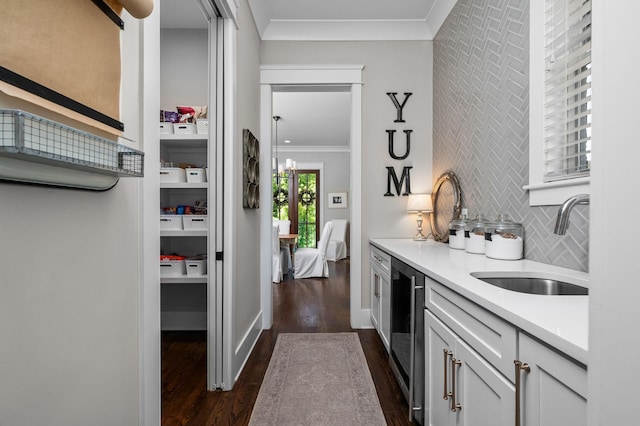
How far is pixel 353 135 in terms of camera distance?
10.7 ft

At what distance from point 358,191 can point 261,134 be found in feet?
3.50

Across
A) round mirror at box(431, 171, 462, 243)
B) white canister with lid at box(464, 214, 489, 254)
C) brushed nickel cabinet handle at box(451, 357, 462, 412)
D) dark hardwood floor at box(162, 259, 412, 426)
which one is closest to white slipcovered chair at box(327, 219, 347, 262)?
dark hardwood floor at box(162, 259, 412, 426)

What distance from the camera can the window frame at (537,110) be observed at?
1611 mm

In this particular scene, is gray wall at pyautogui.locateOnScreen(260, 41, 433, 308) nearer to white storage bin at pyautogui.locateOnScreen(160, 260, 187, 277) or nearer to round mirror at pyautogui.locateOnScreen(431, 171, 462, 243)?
round mirror at pyautogui.locateOnScreen(431, 171, 462, 243)

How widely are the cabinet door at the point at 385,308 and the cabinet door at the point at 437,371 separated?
2.59 ft

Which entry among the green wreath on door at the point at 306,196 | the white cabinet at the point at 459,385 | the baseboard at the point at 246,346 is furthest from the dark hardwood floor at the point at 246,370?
the green wreath on door at the point at 306,196

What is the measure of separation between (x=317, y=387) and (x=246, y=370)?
55cm

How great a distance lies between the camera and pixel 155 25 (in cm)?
107

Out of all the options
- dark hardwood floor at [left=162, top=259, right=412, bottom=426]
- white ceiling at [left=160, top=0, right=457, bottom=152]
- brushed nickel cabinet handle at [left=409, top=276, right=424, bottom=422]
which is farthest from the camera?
white ceiling at [left=160, top=0, right=457, bottom=152]

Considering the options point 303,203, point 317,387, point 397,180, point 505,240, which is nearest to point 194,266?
point 317,387

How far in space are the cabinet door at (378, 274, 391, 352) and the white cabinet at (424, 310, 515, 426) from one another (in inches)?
31.6

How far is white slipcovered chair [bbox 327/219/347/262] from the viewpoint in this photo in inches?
299

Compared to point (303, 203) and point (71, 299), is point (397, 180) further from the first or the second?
point (303, 203)

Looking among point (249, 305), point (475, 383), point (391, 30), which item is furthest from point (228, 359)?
point (391, 30)
